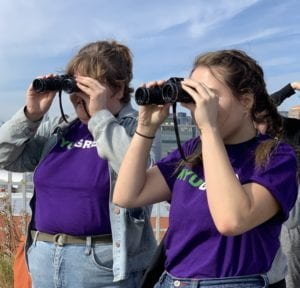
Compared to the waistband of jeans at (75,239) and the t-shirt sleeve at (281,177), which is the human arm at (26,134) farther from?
the t-shirt sleeve at (281,177)

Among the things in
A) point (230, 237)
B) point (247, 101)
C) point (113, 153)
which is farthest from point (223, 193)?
point (113, 153)

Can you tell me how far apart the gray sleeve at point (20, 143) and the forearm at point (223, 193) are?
3.83 ft

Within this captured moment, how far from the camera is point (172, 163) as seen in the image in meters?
1.91

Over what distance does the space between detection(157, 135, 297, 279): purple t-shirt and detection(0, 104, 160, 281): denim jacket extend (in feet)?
1.27

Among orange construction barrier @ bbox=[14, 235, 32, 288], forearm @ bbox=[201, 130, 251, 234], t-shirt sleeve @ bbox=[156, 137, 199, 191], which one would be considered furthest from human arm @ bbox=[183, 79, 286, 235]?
orange construction barrier @ bbox=[14, 235, 32, 288]

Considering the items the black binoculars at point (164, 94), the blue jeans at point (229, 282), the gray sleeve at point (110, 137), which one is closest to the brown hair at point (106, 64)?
the gray sleeve at point (110, 137)

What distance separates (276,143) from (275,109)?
292 mm

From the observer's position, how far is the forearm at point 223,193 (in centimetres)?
148

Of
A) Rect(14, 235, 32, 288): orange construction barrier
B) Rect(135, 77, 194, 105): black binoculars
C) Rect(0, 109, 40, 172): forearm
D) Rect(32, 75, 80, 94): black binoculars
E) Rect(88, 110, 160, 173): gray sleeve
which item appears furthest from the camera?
Rect(14, 235, 32, 288): orange construction barrier

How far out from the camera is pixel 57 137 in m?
2.38

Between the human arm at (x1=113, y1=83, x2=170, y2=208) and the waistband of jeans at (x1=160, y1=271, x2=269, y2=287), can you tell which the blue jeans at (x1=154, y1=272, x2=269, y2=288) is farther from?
the human arm at (x1=113, y1=83, x2=170, y2=208)

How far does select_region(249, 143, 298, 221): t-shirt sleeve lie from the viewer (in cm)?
156

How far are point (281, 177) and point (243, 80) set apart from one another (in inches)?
14.1

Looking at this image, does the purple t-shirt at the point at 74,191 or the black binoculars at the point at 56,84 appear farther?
the black binoculars at the point at 56,84
